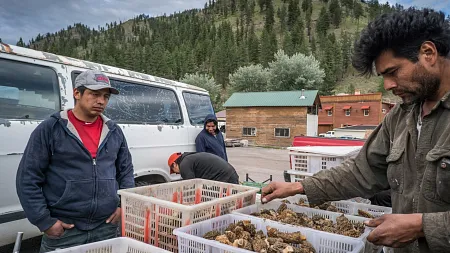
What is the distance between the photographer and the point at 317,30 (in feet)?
430

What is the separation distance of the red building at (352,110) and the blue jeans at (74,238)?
138 feet

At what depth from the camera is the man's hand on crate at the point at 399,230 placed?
1423mm

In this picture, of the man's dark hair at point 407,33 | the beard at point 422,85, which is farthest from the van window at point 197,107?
the beard at point 422,85

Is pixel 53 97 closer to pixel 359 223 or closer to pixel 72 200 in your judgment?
pixel 72 200

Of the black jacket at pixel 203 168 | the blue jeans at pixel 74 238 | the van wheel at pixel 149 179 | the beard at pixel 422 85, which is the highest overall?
the beard at pixel 422 85

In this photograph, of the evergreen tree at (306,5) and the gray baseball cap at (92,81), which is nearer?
the gray baseball cap at (92,81)

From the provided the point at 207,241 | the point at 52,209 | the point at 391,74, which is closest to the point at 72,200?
the point at 52,209

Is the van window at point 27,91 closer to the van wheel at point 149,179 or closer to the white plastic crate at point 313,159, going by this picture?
the van wheel at point 149,179

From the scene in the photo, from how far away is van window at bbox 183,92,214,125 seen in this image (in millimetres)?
5614

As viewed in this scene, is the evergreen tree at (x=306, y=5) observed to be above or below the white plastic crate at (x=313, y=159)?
above

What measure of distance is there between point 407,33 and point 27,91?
3.39 m

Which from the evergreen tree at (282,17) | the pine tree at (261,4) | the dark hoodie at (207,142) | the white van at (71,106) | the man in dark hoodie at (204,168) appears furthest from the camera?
the pine tree at (261,4)

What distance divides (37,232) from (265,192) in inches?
97.6

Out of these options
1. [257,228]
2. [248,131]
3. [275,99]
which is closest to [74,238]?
[257,228]
